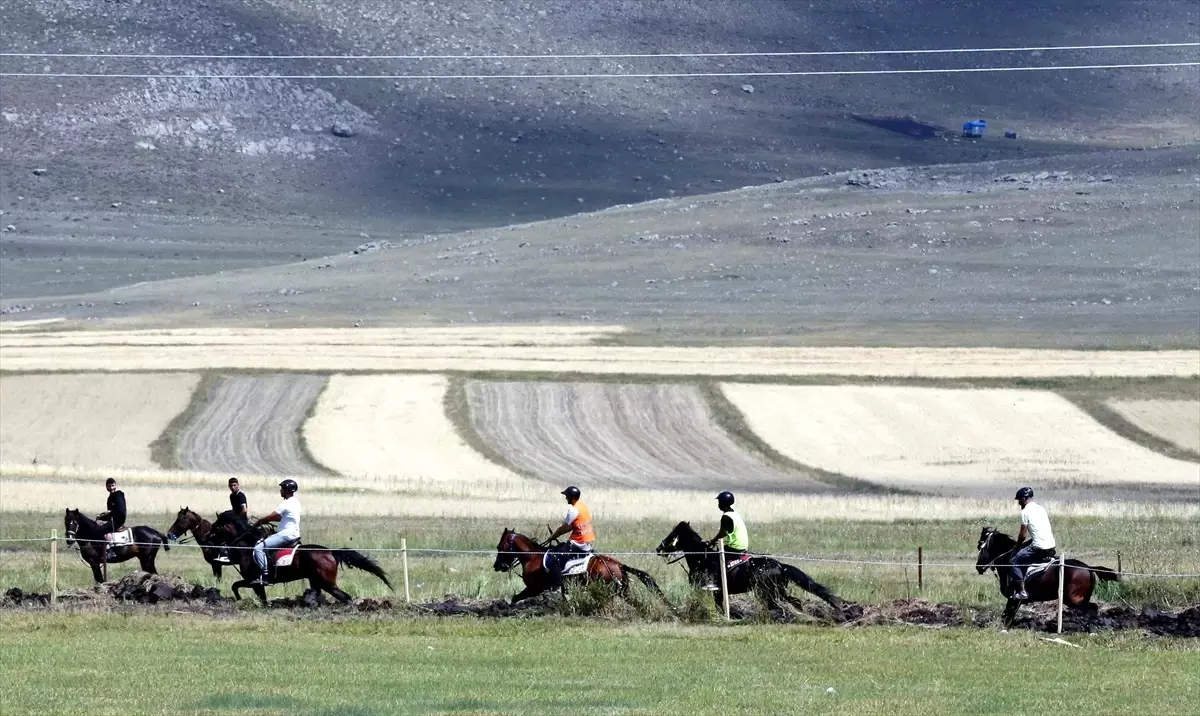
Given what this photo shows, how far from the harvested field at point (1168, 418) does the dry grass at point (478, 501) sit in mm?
13048

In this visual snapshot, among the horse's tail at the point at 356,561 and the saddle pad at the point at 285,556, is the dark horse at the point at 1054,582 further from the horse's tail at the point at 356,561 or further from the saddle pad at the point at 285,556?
the saddle pad at the point at 285,556

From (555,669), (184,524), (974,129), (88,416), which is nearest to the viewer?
(555,669)

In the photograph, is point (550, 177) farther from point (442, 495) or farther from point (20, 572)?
point (20, 572)

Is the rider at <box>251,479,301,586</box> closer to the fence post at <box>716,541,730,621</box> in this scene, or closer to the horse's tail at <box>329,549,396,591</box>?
the horse's tail at <box>329,549,396,591</box>

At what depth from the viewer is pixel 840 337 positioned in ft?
252

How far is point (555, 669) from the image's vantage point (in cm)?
1770

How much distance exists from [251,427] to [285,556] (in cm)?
3068

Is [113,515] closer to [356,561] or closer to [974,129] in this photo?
[356,561]

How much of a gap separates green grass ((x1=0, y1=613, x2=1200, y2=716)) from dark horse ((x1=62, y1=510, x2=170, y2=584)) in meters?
3.86

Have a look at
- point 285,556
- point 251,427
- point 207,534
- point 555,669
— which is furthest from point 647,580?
point 251,427

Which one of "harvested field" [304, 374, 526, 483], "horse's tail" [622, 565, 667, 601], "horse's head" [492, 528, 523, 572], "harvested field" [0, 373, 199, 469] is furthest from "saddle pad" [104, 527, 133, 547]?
"harvested field" [0, 373, 199, 469]

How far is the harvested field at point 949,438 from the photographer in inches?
1752

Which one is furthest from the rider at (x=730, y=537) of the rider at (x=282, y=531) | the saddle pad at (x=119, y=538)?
the saddle pad at (x=119, y=538)

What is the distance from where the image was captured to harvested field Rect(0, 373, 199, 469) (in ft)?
159
